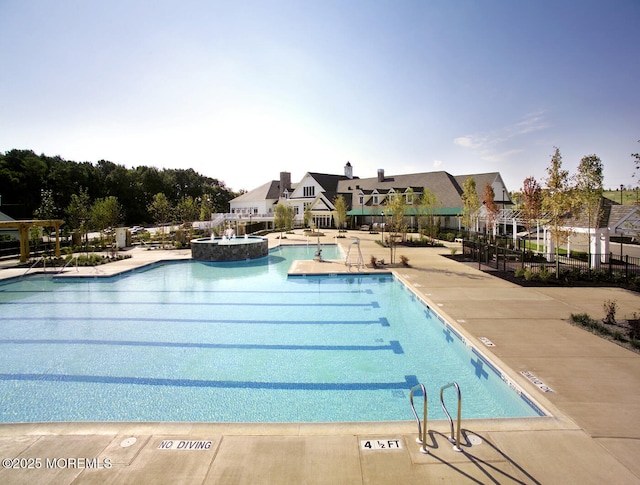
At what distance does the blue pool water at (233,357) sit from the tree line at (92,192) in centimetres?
1833

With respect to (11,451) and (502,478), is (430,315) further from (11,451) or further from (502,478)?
(11,451)

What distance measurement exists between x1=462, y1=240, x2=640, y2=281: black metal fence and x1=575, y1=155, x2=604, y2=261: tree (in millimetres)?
2054

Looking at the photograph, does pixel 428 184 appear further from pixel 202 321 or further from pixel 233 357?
→ pixel 233 357

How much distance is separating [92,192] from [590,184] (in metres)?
69.8

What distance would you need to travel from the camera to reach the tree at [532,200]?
67.3ft

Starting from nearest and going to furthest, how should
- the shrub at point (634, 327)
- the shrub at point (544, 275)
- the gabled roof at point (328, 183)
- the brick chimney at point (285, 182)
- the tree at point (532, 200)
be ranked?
the shrub at point (634, 327), the shrub at point (544, 275), the tree at point (532, 200), the gabled roof at point (328, 183), the brick chimney at point (285, 182)

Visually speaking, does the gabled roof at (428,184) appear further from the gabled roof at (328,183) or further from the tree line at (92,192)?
the tree line at (92,192)

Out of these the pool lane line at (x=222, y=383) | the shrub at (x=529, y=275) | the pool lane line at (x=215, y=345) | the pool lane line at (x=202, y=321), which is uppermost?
the shrub at (x=529, y=275)

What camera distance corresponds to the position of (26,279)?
58.0ft

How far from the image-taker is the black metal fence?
14.7 m

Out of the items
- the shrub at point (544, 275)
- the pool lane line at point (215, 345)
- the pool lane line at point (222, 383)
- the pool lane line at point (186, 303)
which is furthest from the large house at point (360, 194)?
the pool lane line at point (222, 383)

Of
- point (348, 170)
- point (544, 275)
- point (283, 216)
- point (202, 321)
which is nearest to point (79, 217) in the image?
point (283, 216)

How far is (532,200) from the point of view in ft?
69.3

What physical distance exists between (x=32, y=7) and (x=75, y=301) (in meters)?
9.96
